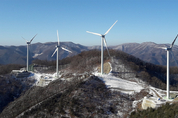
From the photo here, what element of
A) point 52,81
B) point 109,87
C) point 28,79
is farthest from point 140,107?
point 28,79

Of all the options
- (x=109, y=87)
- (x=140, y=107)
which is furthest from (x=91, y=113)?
(x=109, y=87)

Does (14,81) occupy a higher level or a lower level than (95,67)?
lower

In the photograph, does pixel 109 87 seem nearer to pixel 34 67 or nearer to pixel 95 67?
pixel 95 67

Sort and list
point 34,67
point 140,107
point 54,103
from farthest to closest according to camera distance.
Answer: point 34,67, point 54,103, point 140,107

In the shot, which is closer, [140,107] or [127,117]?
[127,117]

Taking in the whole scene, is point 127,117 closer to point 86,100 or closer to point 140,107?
point 140,107

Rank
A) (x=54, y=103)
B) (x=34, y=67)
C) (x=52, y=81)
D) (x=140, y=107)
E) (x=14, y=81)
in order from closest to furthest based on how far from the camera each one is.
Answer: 1. (x=140, y=107)
2. (x=54, y=103)
3. (x=52, y=81)
4. (x=14, y=81)
5. (x=34, y=67)

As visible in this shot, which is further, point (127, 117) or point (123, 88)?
point (123, 88)

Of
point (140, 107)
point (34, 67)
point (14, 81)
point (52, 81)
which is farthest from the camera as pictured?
point (34, 67)

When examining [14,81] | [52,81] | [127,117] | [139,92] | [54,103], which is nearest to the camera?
[127,117]
